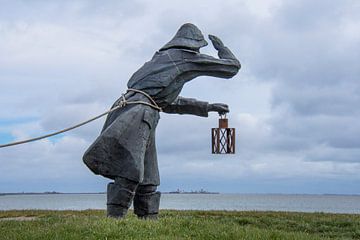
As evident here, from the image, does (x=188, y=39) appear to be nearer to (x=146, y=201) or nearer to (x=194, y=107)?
(x=194, y=107)

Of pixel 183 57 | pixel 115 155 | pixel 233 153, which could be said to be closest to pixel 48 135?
pixel 115 155

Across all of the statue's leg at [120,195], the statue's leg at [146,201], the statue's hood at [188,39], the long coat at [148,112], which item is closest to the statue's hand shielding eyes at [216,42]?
the long coat at [148,112]

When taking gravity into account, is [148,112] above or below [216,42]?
below

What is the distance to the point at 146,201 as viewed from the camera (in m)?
8.56

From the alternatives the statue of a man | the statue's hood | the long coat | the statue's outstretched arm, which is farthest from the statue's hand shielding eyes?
the statue's outstretched arm

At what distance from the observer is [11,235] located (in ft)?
25.6

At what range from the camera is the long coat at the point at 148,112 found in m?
8.01

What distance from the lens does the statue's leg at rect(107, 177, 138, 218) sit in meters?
7.96

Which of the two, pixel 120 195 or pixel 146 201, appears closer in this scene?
pixel 120 195

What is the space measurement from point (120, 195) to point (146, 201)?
691mm

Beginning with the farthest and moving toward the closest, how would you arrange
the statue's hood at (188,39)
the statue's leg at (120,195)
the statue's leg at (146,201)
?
1. the statue's hood at (188,39)
2. the statue's leg at (146,201)
3. the statue's leg at (120,195)

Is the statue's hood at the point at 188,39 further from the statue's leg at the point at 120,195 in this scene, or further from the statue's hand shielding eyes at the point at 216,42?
the statue's leg at the point at 120,195

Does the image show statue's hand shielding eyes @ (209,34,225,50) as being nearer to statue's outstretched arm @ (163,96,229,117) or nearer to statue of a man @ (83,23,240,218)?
statue of a man @ (83,23,240,218)

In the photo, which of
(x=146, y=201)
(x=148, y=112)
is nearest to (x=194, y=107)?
(x=148, y=112)
